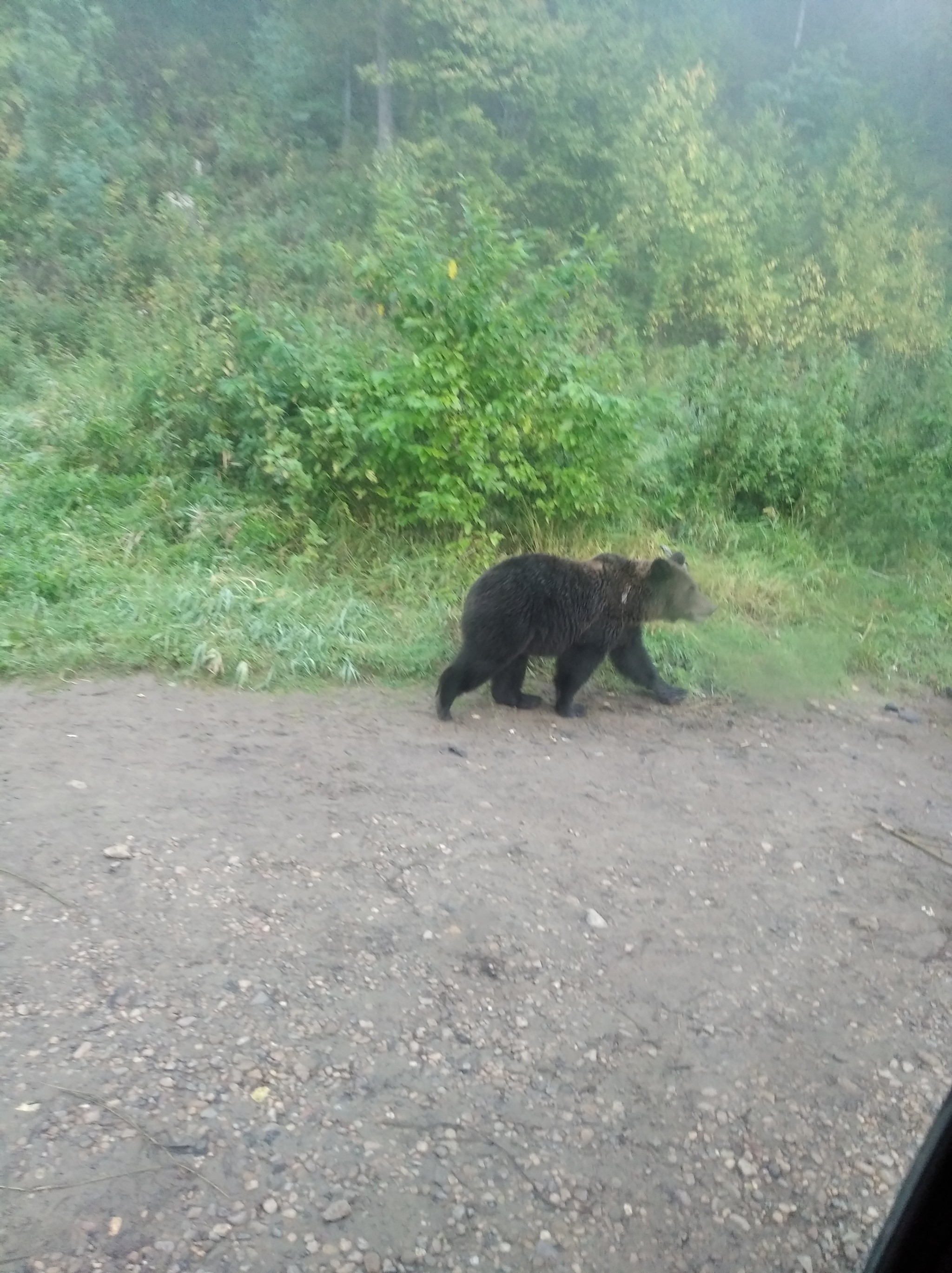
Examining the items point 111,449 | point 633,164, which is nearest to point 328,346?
point 111,449

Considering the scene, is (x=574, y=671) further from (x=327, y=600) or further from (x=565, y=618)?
(x=327, y=600)

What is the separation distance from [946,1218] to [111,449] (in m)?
6.40

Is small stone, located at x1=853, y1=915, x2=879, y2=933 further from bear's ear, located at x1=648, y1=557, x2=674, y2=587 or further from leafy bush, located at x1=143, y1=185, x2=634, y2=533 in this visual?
leafy bush, located at x1=143, y1=185, x2=634, y2=533

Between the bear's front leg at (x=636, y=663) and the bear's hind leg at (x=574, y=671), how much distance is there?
0.21 metres

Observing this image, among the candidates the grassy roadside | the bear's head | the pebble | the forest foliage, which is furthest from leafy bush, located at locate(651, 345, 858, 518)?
the pebble

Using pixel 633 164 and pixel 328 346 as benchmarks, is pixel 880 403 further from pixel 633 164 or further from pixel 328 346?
pixel 328 346

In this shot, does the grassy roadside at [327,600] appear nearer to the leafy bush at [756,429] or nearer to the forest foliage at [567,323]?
the forest foliage at [567,323]

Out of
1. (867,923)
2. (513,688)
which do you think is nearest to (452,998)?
(867,923)

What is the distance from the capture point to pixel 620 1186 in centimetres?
181

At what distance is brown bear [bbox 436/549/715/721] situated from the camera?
14.6 feet

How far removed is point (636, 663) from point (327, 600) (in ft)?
5.50

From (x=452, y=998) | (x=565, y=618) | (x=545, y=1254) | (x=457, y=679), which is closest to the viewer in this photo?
(x=545, y=1254)

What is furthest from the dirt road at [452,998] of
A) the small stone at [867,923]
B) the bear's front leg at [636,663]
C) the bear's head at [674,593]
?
the bear's head at [674,593]

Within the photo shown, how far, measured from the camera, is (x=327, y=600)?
205 inches
